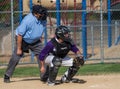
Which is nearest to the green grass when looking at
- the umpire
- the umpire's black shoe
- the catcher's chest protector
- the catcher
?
the umpire's black shoe

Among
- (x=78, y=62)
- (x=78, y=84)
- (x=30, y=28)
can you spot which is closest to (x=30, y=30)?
(x=30, y=28)

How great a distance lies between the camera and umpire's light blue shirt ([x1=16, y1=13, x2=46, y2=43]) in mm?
9031

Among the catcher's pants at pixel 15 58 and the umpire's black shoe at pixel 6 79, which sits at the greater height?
the catcher's pants at pixel 15 58

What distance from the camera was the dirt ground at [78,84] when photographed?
353 inches

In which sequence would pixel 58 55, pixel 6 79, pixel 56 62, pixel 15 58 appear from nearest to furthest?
pixel 56 62 < pixel 58 55 < pixel 15 58 < pixel 6 79

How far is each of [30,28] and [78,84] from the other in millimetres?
1514

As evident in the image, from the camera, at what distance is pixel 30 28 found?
909cm

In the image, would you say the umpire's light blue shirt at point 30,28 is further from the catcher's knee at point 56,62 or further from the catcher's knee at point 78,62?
the catcher's knee at point 78,62

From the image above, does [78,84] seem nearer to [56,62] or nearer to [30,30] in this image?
[56,62]

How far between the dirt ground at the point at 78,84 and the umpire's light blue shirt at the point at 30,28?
3.13ft

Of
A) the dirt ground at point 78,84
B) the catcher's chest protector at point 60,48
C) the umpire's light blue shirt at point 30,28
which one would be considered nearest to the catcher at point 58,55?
the catcher's chest protector at point 60,48

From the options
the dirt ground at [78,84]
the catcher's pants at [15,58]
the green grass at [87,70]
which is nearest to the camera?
the dirt ground at [78,84]

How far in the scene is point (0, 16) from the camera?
841 inches

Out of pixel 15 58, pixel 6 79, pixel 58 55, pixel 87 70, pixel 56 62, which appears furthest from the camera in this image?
pixel 87 70
